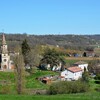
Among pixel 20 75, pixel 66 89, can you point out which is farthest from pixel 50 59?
pixel 66 89

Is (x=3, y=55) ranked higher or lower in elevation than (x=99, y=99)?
higher

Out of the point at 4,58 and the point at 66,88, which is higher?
the point at 4,58

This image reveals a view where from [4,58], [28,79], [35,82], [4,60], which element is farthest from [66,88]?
[4,60]

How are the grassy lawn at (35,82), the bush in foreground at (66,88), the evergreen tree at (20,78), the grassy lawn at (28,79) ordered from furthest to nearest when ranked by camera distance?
the grassy lawn at (28,79) → the grassy lawn at (35,82) → the evergreen tree at (20,78) → the bush in foreground at (66,88)

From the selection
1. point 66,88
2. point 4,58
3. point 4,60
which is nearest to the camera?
point 66,88

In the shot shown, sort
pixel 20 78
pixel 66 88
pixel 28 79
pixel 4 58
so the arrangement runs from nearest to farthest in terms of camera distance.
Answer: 1. pixel 66 88
2. pixel 20 78
3. pixel 28 79
4. pixel 4 58

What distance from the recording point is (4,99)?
20.4 meters

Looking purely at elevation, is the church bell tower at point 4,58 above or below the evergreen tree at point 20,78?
above

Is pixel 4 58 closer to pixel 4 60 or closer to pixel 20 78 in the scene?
pixel 4 60

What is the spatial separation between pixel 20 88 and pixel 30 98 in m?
15.8

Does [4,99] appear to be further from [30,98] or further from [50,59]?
[50,59]

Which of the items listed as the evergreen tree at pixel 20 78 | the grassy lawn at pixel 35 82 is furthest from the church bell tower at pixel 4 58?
the evergreen tree at pixel 20 78

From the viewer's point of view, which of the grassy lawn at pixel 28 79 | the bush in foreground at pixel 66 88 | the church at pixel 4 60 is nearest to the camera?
the bush in foreground at pixel 66 88

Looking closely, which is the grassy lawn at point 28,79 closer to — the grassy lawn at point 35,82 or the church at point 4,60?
the grassy lawn at point 35,82
